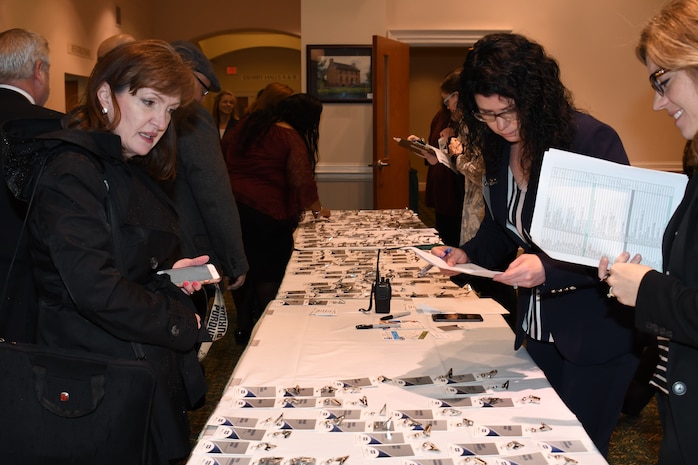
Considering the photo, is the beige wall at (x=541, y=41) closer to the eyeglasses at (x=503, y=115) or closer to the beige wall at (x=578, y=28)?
the beige wall at (x=578, y=28)

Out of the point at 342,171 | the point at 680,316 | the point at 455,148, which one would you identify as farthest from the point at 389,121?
A: the point at 680,316

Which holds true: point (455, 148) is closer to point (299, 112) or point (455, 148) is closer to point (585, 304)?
point (299, 112)

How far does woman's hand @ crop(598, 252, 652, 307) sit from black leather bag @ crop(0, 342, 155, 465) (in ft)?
3.37

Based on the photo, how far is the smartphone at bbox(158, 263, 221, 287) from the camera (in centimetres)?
189

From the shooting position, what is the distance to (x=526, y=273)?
187cm

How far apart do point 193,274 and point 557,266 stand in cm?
97

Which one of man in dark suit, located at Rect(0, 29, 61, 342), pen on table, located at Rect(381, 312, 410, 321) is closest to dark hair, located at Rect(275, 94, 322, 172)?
man in dark suit, located at Rect(0, 29, 61, 342)

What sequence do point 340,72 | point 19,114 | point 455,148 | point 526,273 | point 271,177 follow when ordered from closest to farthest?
point 526,273 < point 19,114 < point 271,177 < point 455,148 < point 340,72

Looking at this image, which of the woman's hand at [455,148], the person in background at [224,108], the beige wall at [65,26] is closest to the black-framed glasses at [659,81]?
the woman's hand at [455,148]

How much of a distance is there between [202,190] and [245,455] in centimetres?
183

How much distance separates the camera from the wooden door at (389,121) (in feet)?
22.8

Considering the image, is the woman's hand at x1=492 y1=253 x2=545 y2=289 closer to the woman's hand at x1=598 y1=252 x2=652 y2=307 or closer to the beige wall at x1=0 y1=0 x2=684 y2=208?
the woman's hand at x1=598 y1=252 x2=652 y2=307

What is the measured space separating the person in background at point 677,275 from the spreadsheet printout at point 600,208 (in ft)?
0.27

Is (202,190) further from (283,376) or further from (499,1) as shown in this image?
(499,1)
